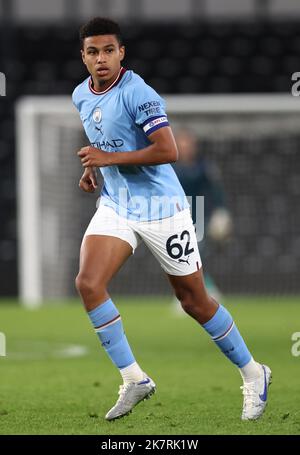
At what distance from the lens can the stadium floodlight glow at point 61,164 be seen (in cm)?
1430

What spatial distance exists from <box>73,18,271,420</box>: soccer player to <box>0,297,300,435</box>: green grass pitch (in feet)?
0.88

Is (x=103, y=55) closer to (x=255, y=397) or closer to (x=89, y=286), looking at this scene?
(x=89, y=286)

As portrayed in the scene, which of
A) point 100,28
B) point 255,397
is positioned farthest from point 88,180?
point 255,397

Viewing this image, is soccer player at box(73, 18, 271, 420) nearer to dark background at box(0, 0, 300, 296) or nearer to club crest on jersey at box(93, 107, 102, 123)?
club crest on jersey at box(93, 107, 102, 123)

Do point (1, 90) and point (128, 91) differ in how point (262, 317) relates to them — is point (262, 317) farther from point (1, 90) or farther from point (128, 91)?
point (128, 91)

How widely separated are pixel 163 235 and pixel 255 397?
910mm

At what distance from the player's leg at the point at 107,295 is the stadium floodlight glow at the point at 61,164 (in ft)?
28.5

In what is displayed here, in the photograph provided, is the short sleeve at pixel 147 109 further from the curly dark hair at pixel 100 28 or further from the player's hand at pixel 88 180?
the player's hand at pixel 88 180

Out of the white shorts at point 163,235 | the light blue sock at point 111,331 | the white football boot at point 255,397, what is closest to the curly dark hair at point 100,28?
the white shorts at point 163,235

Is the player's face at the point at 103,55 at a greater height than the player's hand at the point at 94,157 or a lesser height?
greater

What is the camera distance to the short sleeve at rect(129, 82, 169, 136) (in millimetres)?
5418

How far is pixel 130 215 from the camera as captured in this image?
5.59 metres

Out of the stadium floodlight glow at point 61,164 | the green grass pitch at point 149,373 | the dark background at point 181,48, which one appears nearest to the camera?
the green grass pitch at point 149,373

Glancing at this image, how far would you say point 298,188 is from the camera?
1616 centimetres
